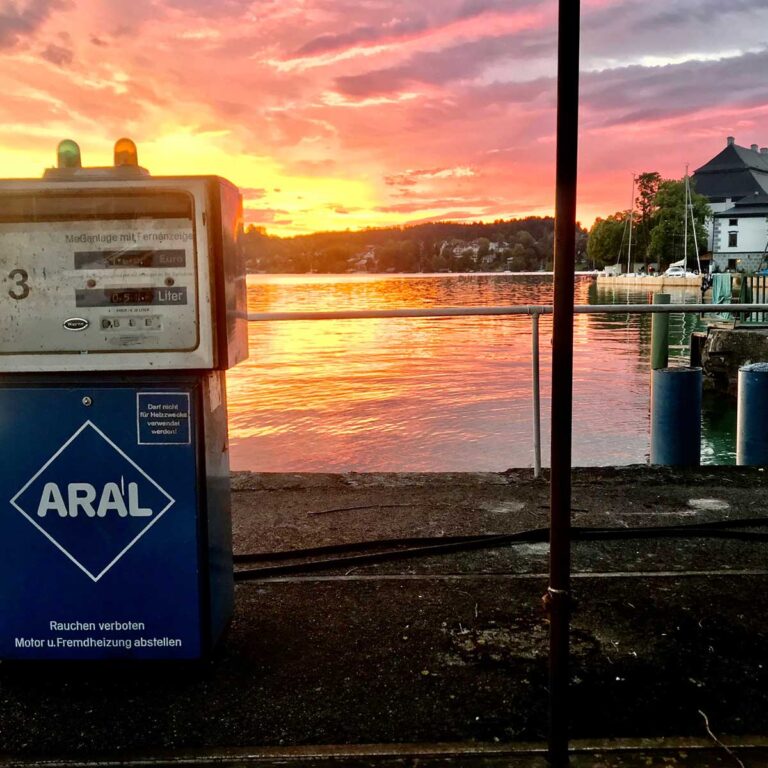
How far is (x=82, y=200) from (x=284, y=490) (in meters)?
3.01

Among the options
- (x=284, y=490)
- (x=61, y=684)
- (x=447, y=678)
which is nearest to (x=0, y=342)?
(x=61, y=684)

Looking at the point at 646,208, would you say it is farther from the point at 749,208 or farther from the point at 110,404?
the point at 110,404

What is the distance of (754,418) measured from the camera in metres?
6.22

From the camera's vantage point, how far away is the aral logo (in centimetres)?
277

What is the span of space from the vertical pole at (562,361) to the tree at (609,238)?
402ft

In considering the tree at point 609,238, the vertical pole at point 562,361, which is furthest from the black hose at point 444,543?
the tree at point 609,238

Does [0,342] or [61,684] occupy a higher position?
[0,342]

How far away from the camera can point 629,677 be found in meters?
2.80

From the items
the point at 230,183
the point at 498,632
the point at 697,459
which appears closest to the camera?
the point at 230,183

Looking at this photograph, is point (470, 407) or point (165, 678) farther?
point (470, 407)

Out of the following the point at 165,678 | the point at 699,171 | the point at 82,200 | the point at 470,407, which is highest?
the point at 699,171

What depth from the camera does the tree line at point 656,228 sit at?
327ft

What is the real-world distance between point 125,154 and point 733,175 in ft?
442

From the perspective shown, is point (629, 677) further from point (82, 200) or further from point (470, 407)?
point (470, 407)
